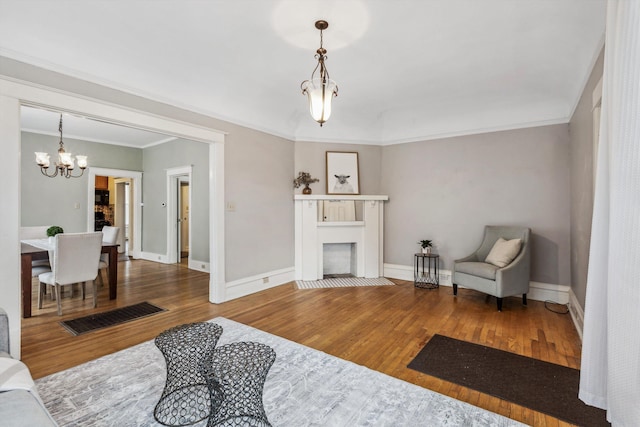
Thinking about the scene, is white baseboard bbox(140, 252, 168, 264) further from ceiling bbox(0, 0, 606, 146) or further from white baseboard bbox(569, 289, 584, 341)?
white baseboard bbox(569, 289, 584, 341)

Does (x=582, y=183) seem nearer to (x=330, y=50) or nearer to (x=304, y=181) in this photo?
(x=330, y=50)

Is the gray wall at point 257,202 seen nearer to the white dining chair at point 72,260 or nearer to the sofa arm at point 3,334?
the white dining chair at point 72,260

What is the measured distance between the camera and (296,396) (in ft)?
6.28

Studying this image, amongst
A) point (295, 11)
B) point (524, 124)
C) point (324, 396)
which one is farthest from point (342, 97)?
point (324, 396)

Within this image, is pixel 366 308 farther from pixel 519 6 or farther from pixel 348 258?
pixel 519 6

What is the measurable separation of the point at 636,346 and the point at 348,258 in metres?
4.33

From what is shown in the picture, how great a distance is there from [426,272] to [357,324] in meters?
2.22

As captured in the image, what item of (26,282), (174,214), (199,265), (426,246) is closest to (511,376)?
(426,246)

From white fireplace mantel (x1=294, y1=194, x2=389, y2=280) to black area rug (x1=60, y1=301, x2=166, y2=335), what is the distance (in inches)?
86.0

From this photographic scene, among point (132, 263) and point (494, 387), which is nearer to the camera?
point (494, 387)

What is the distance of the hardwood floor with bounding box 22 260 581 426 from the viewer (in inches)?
93.0

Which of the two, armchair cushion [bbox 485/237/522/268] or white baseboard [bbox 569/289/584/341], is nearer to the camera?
white baseboard [bbox 569/289/584/341]

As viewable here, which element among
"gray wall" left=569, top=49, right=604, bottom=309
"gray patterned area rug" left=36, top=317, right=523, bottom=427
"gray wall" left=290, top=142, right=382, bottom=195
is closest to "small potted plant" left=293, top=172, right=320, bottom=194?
"gray wall" left=290, top=142, right=382, bottom=195

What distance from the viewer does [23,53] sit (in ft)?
7.77
